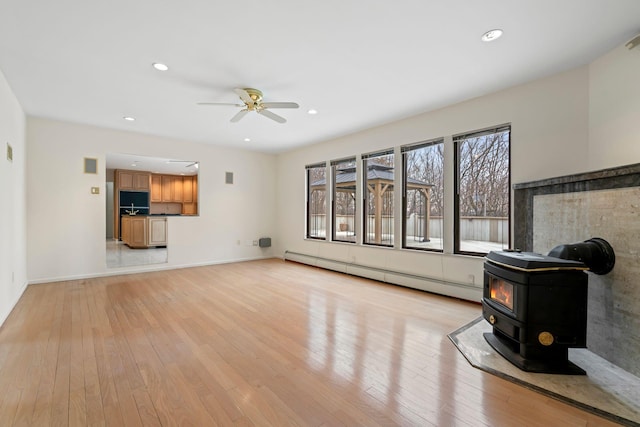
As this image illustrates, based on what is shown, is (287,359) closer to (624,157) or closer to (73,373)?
(73,373)

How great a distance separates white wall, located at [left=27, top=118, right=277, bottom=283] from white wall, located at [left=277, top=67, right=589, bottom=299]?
2.50 meters

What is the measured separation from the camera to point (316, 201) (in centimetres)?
646

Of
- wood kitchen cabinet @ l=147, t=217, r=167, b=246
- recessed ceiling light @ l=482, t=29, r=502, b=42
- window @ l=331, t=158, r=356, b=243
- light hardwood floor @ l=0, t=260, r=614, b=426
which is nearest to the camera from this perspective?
light hardwood floor @ l=0, t=260, r=614, b=426

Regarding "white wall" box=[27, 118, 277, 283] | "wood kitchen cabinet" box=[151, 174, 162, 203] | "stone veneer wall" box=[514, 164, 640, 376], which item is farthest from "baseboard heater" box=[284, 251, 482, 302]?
"wood kitchen cabinet" box=[151, 174, 162, 203]

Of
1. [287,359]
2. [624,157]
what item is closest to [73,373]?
[287,359]

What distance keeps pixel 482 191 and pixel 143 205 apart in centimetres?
1016

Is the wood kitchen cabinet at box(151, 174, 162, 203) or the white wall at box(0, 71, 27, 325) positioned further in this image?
the wood kitchen cabinet at box(151, 174, 162, 203)

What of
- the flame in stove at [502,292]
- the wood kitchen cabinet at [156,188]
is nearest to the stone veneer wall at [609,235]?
the flame in stove at [502,292]

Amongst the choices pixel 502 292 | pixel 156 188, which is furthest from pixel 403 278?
pixel 156 188

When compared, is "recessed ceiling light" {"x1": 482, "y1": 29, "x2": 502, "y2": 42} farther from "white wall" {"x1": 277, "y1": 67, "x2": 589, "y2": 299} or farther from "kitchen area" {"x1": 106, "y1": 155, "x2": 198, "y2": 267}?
"kitchen area" {"x1": 106, "y1": 155, "x2": 198, "y2": 267}

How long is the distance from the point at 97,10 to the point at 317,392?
318cm

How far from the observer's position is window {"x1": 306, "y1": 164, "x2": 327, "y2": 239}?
20.4 ft

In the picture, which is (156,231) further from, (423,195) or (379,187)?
(423,195)

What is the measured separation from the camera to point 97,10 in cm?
212
